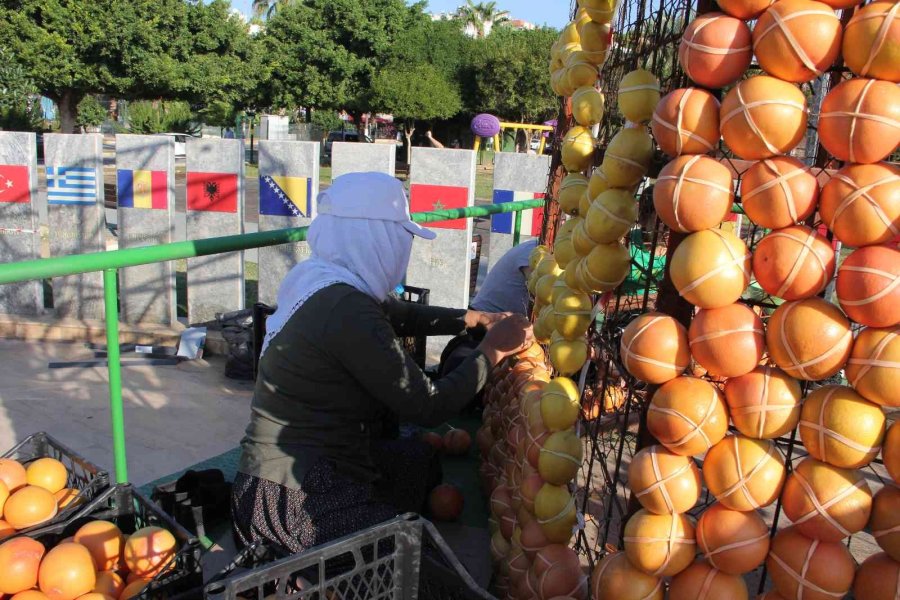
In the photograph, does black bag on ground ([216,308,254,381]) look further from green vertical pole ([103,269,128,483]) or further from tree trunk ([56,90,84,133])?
tree trunk ([56,90,84,133])

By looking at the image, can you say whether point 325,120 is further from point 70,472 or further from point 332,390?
point 332,390

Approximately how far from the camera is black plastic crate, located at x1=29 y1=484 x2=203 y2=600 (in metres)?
1.71

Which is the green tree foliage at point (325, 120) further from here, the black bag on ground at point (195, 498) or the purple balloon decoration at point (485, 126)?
the black bag on ground at point (195, 498)

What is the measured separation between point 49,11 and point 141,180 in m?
18.0

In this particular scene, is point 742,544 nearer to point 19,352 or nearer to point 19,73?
point 19,352

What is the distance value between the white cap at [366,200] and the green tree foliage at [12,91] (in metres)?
22.0

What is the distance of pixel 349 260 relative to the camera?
207 cm

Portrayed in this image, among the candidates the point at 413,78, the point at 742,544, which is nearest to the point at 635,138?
the point at 742,544

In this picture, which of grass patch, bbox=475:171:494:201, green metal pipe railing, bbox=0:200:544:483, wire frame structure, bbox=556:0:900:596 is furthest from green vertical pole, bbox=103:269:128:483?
grass patch, bbox=475:171:494:201

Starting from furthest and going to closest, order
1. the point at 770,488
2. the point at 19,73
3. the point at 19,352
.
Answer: the point at 19,73 → the point at 19,352 → the point at 770,488

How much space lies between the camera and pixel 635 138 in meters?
1.62

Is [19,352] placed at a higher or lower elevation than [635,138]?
lower

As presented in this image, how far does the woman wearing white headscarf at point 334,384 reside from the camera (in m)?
1.95

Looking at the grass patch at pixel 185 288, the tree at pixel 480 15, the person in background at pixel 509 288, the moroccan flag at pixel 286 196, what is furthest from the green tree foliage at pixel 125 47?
the tree at pixel 480 15
